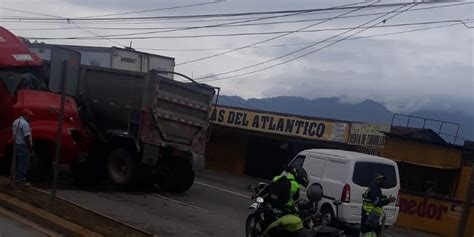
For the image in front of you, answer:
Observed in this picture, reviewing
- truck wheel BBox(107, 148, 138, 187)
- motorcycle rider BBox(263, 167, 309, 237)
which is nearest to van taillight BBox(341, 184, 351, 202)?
motorcycle rider BBox(263, 167, 309, 237)

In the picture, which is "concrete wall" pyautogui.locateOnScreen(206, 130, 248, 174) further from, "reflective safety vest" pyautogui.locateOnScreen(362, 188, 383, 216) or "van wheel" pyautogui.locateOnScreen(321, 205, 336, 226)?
"reflective safety vest" pyautogui.locateOnScreen(362, 188, 383, 216)

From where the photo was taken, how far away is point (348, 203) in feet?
41.2

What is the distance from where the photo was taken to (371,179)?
1279cm

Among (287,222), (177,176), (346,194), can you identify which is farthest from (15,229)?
(177,176)

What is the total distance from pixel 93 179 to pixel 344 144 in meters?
12.8

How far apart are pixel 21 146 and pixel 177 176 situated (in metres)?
4.27

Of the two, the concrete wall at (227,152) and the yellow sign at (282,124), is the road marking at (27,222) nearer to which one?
the yellow sign at (282,124)

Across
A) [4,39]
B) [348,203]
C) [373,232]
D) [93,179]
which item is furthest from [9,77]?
[373,232]

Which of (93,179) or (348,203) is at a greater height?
(348,203)

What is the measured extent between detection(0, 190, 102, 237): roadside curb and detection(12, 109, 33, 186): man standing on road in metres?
1.07

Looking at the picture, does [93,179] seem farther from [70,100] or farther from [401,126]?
[401,126]

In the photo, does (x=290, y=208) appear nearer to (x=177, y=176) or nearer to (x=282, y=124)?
(x=177, y=176)

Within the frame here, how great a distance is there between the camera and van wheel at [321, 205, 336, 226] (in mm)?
12570

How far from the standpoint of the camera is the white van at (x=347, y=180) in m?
12.6
